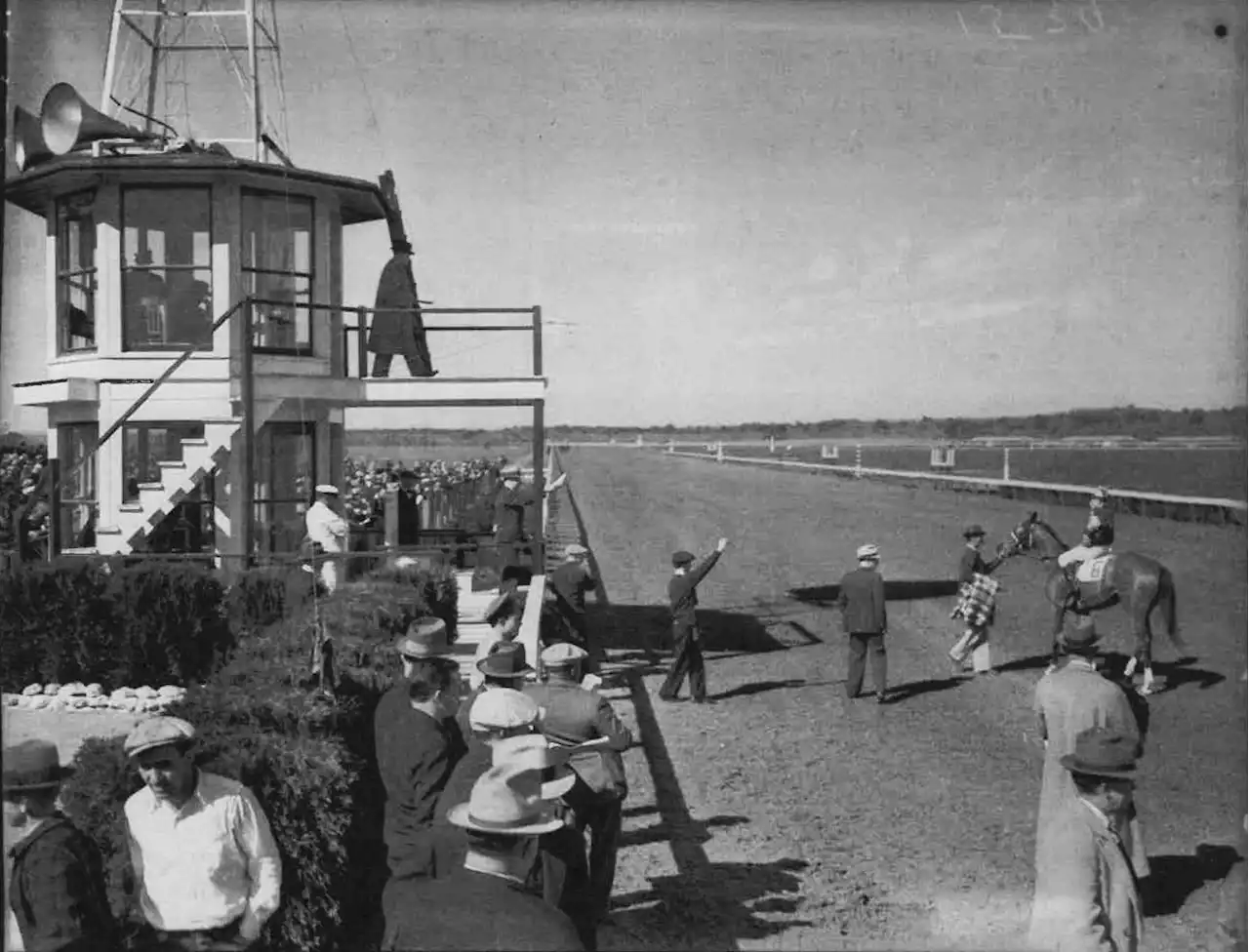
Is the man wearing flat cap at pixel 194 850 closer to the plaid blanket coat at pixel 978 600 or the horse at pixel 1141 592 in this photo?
the horse at pixel 1141 592

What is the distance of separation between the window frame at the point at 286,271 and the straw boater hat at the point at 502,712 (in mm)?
7192

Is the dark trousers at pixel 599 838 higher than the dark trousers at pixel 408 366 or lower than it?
lower

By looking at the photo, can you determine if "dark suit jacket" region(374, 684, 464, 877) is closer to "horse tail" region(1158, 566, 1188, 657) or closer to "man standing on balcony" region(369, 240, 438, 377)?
"man standing on balcony" region(369, 240, 438, 377)

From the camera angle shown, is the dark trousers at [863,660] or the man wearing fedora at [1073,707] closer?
the man wearing fedora at [1073,707]

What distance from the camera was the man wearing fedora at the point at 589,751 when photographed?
5652mm

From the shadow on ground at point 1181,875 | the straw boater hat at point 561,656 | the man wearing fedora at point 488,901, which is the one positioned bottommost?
the shadow on ground at point 1181,875

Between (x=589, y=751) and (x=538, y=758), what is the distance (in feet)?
4.72

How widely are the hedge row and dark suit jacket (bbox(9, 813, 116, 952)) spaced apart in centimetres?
74

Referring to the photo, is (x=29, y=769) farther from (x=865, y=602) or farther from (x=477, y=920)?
(x=865, y=602)

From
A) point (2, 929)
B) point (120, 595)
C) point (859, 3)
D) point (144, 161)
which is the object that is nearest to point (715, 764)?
point (120, 595)

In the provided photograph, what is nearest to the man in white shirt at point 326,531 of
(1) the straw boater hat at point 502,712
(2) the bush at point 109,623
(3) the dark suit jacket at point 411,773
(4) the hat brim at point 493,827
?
(2) the bush at point 109,623

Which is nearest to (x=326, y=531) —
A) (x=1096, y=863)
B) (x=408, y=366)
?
(x=408, y=366)

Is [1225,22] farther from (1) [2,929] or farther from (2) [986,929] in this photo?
(1) [2,929]

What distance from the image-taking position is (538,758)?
424 centimetres
